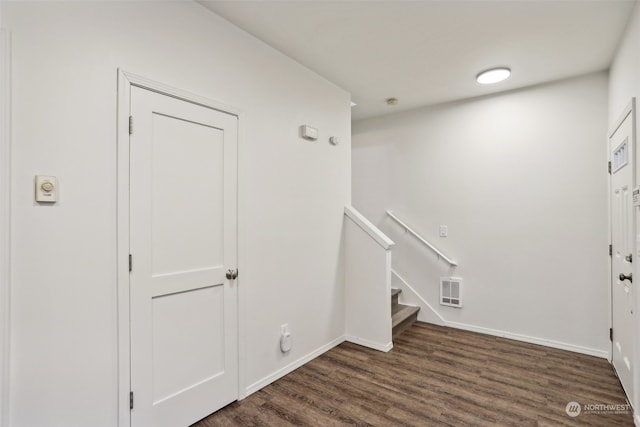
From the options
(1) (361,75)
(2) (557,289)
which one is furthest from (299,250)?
(2) (557,289)

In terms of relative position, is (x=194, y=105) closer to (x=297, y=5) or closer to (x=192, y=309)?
(x=297, y=5)

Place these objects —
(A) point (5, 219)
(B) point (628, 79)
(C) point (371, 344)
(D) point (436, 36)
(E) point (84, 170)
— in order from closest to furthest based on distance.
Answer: (A) point (5, 219) < (E) point (84, 170) < (B) point (628, 79) < (D) point (436, 36) < (C) point (371, 344)

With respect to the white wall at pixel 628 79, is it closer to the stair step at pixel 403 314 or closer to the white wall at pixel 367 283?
the white wall at pixel 367 283

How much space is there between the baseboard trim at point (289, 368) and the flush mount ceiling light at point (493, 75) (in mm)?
2960

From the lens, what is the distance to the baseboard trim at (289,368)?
244 centimetres

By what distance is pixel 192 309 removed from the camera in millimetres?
2072

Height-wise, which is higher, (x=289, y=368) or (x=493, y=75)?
(x=493, y=75)

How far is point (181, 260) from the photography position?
201cm

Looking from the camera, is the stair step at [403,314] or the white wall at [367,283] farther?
the stair step at [403,314]

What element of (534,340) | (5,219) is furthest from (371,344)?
(5,219)

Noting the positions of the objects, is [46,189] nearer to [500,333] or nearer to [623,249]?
[623,249]

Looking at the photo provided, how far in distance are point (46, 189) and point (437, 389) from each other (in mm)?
2782

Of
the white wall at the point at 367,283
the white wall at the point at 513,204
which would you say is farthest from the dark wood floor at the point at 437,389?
the white wall at the point at 513,204

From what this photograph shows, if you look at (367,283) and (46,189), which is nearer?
(46,189)
